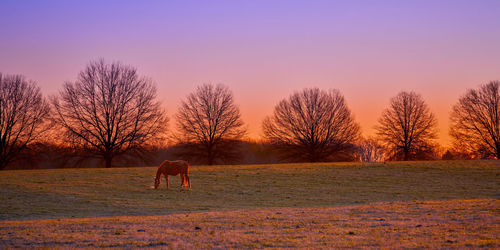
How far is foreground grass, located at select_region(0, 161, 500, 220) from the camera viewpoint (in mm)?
25438

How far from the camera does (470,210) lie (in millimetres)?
18344

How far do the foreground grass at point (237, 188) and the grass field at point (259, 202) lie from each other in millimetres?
74

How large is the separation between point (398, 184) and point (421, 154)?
36754 millimetres

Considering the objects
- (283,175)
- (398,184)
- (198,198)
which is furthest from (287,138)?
(198,198)

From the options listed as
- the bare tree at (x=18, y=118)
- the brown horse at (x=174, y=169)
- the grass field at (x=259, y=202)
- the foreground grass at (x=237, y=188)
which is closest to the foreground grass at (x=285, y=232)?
the grass field at (x=259, y=202)

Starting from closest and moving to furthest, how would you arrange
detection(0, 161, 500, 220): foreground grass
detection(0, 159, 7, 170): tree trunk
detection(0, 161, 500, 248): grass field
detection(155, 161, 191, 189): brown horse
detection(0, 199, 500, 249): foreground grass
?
detection(0, 199, 500, 249): foreground grass < detection(0, 161, 500, 248): grass field < detection(0, 161, 500, 220): foreground grass < detection(155, 161, 191, 189): brown horse < detection(0, 159, 7, 170): tree trunk

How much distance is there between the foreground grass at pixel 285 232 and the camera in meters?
11.5

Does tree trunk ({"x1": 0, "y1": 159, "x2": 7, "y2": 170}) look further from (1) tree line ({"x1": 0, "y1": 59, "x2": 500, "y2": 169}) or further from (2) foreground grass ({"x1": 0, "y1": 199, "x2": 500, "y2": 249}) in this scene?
(2) foreground grass ({"x1": 0, "y1": 199, "x2": 500, "y2": 249})

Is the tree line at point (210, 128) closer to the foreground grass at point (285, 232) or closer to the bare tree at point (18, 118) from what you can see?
the bare tree at point (18, 118)

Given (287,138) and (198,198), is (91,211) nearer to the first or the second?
(198,198)

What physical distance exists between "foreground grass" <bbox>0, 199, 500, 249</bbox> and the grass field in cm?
4

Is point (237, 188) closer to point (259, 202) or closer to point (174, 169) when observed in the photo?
point (174, 169)

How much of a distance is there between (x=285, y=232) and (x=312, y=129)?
5517cm

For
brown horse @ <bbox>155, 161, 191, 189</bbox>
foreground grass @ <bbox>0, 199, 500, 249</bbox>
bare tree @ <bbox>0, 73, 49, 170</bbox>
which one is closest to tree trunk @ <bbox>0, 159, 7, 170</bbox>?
bare tree @ <bbox>0, 73, 49, 170</bbox>
